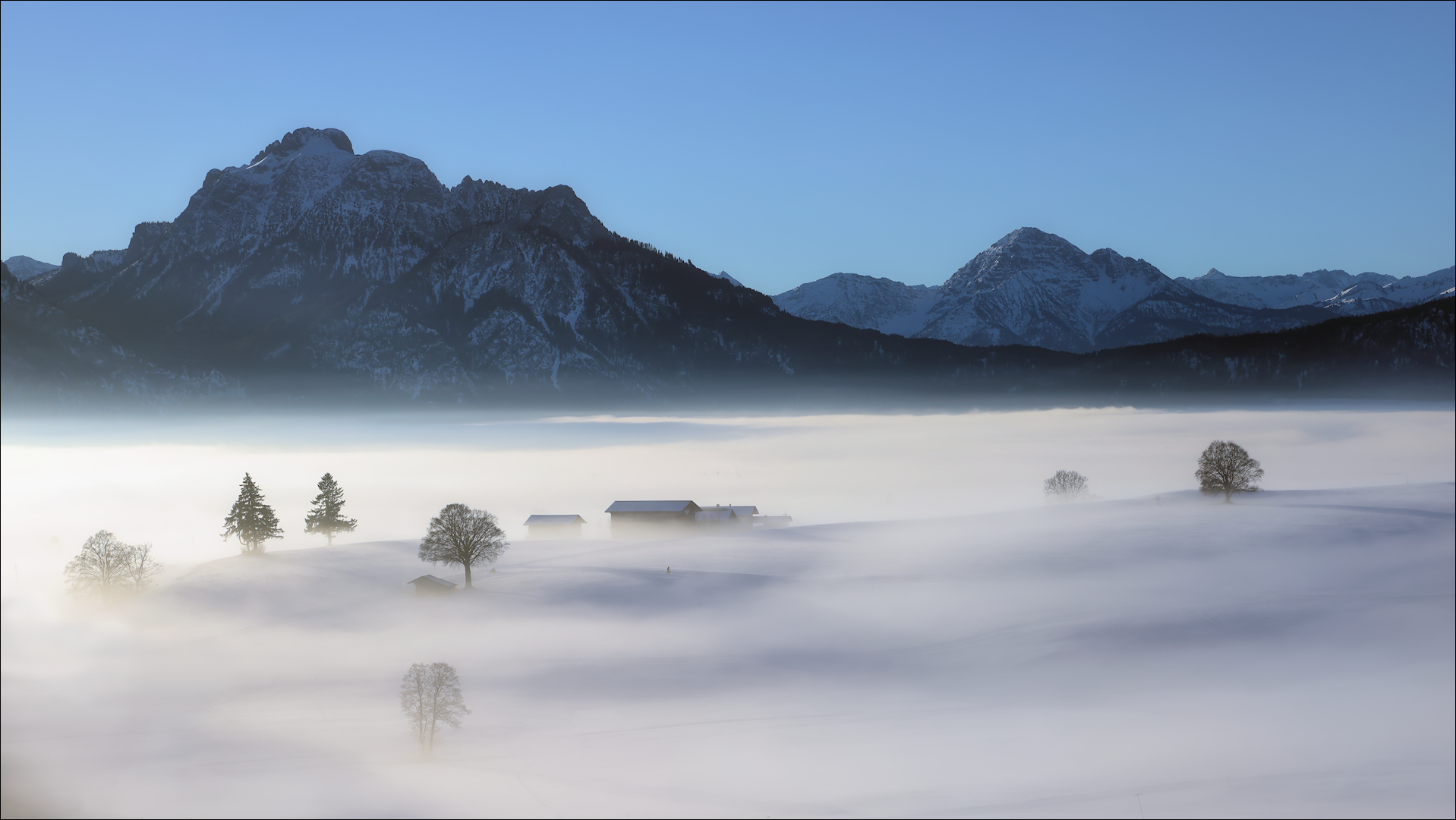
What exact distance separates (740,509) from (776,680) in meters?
109

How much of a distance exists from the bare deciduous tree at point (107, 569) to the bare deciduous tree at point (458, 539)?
101ft

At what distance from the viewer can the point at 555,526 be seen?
173500mm

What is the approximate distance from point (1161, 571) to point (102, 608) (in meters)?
116

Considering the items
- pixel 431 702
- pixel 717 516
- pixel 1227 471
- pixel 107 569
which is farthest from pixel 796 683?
pixel 1227 471

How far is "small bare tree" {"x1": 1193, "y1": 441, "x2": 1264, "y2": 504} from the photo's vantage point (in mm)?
154125

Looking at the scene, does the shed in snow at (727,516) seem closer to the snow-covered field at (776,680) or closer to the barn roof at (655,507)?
the barn roof at (655,507)

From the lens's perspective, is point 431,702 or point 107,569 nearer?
point 431,702

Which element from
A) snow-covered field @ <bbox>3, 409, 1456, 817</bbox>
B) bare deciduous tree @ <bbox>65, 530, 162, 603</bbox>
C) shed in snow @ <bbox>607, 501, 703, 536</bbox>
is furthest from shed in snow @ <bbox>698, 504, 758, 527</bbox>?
bare deciduous tree @ <bbox>65, 530, 162, 603</bbox>

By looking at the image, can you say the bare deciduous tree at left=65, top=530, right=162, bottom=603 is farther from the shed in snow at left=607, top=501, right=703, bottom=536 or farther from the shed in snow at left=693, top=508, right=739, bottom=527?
the shed in snow at left=693, top=508, right=739, bottom=527

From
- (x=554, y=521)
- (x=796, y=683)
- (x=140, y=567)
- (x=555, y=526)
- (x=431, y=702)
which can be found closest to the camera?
(x=431, y=702)

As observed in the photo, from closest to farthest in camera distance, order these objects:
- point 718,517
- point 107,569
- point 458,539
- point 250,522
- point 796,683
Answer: point 796,683, point 107,569, point 458,539, point 250,522, point 718,517

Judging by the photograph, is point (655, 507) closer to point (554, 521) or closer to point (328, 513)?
point (554, 521)

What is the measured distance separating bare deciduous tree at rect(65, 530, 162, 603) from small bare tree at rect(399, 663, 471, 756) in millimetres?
51976

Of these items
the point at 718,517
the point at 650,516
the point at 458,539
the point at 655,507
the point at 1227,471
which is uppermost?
the point at 1227,471
